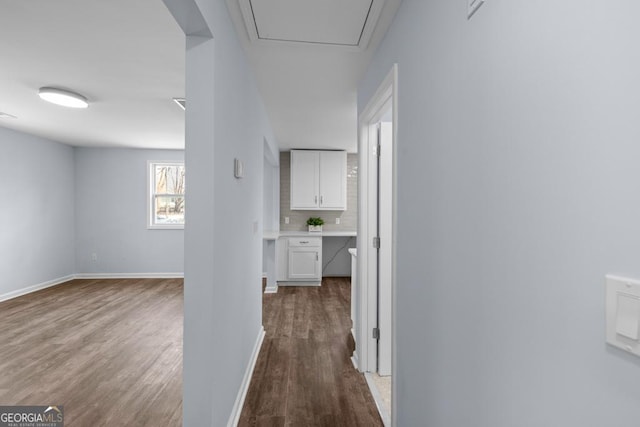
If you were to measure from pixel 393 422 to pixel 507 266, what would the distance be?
4.37ft

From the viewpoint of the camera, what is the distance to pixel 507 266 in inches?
30.7

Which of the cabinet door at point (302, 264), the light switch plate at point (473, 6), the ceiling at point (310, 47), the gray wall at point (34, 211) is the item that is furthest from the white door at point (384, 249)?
the gray wall at point (34, 211)

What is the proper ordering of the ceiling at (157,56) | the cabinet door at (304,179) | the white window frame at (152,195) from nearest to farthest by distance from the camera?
1. the ceiling at (157,56)
2. the cabinet door at (304,179)
3. the white window frame at (152,195)

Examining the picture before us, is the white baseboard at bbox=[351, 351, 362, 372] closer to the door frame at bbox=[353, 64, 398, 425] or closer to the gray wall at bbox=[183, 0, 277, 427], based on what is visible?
the door frame at bbox=[353, 64, 398, 425]

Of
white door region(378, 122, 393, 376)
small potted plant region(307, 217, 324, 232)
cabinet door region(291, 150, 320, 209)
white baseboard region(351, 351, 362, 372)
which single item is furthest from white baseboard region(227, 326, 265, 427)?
→ cabinet door region(291, 150, 320, 209)

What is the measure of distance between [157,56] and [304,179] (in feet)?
10.7

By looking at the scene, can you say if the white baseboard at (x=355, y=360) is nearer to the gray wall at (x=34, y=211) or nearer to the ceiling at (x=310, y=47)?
the ceiling at (x=310, y=47)

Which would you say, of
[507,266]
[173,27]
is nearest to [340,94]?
[173,27]

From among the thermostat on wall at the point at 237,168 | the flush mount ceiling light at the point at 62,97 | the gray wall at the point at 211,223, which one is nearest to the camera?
the gray wall at the point at 211,223

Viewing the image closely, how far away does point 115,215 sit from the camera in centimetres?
572

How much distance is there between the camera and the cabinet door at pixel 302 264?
5105mm

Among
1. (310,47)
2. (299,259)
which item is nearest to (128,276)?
(299,259)

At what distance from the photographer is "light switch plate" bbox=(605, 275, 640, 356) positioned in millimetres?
479

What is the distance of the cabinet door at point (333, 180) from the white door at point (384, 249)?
3.01 m
